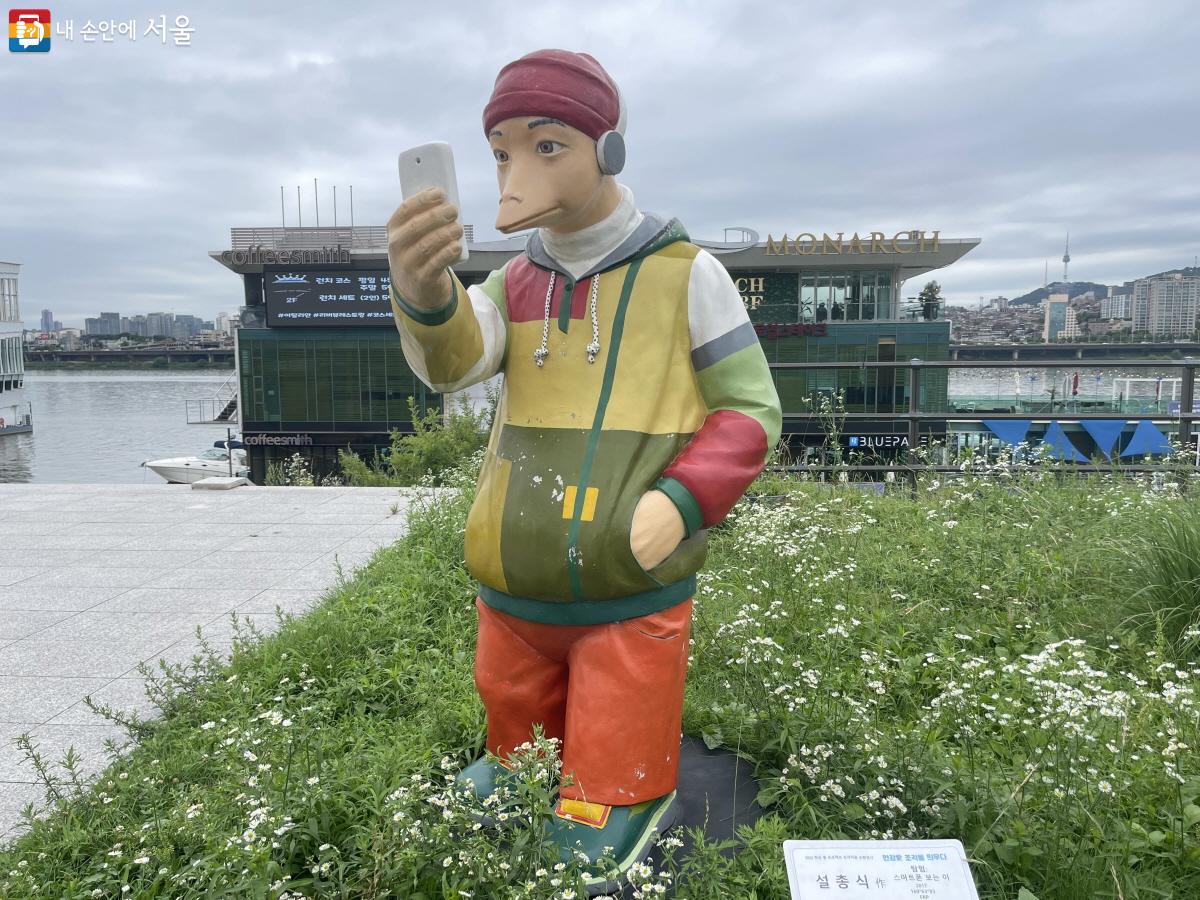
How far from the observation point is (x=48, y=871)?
81.0 inches

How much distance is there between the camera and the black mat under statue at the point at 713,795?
6.63 ft

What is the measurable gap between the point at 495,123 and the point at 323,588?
11.0 feet

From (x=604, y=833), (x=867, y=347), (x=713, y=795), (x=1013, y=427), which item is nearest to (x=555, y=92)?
(x=604, y=833)

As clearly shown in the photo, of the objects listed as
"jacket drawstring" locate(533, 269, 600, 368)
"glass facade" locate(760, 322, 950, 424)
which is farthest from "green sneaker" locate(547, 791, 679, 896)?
"glass facade" locate(760, 322, 950, 424)

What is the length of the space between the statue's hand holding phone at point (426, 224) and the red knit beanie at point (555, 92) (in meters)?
0.19

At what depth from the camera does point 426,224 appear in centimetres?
167

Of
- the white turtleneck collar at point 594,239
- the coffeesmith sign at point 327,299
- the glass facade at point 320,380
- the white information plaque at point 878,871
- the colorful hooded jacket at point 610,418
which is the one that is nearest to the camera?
the white information plaque at point 878,871

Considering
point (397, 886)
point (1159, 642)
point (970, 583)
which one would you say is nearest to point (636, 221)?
point (397, 886)

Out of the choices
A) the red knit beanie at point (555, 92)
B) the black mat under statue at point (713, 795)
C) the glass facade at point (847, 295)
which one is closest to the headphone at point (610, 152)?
the red knit beanie at point (555, 92)

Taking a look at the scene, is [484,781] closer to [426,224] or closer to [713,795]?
[713,795]

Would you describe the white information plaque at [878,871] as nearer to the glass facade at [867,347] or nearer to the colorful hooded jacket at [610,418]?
the colorful hooded jacket at [610,418]

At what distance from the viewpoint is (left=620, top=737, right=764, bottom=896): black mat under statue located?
6.63 ft

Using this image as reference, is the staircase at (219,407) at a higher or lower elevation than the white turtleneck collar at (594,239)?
lower

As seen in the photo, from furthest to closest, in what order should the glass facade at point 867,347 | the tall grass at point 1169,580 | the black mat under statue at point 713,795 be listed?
1. the glass facade at point 867,347
2. the tall grass at point 1169,580
3. the black mat under statue at point 713,795
